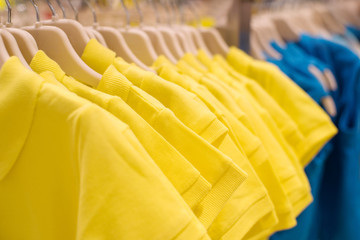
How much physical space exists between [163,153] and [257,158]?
0.22m

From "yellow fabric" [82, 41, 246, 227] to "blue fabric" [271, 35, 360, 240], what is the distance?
20.3 inches

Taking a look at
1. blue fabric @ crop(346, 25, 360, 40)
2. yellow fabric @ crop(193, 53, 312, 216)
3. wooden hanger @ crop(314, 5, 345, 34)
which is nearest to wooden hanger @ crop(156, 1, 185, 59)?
yellow fabric @ crop(193, 53, 312, 216)

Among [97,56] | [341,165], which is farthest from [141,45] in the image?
[341,165]

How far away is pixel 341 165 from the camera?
1070mm

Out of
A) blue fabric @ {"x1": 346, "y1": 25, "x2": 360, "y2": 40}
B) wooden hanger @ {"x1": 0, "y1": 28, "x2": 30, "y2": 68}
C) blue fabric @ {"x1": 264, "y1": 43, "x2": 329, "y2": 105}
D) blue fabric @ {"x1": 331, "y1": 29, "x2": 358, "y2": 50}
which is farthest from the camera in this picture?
blue fabric @ {"x1": 346, "y1": 25, "x2": 360, "y2": 40}

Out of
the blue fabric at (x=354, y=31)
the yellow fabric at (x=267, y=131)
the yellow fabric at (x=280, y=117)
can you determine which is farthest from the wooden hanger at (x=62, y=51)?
the blue fabric at (x=354, y=31)

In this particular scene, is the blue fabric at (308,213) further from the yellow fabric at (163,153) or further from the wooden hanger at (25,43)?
the wooden hanger at (25,43)

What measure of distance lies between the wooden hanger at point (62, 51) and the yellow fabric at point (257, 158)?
15 cm

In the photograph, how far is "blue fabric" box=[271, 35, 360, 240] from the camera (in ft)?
3.40

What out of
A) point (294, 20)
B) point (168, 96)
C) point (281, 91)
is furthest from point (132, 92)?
point (294, 20)

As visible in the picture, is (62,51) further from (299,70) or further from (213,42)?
(299,70)

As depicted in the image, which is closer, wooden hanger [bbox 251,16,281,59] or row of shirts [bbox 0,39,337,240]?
row of shirts [bbox 0,39,337,240]

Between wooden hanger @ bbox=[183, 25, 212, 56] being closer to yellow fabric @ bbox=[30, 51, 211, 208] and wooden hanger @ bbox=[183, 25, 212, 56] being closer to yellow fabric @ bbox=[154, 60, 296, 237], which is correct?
→ yellow fabric @ bbox=[154, 60, 296, 237]

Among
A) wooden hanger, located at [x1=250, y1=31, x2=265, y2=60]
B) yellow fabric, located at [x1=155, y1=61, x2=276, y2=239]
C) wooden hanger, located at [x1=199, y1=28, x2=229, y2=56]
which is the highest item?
wooden hanger, located at [x1=199, y1=28, x2=229, y2=56]
